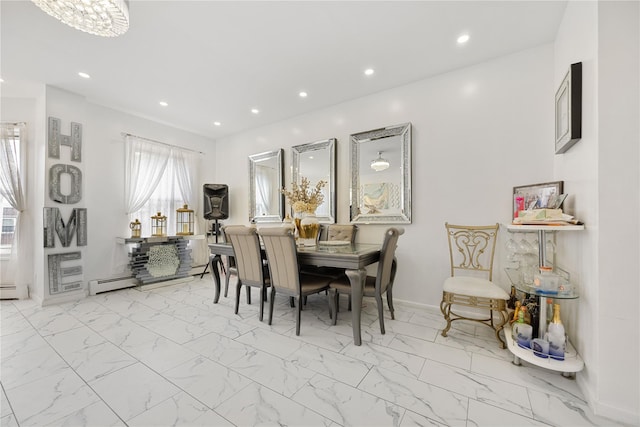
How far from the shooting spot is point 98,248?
146 inches

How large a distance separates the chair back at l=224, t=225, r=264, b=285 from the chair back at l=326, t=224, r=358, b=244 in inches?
48.2

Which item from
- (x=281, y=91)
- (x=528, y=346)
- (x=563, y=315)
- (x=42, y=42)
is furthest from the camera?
(x=281, y=91)

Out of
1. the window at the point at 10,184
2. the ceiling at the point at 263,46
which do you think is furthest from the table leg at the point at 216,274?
the window at the point at 10,184

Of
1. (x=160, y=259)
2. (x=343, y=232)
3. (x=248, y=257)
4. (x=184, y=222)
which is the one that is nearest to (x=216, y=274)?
(x=248, y=257)

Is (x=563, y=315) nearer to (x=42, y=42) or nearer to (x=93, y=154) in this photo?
(x=42, y=42)

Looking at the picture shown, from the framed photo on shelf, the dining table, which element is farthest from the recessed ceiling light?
the dining table

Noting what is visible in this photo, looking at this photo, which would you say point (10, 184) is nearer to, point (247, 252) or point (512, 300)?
point (247, 252)

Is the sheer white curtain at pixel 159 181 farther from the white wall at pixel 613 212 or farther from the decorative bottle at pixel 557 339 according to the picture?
the white wall at pixel 613 212

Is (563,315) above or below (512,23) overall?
below

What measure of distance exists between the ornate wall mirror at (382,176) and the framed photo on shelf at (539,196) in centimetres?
105

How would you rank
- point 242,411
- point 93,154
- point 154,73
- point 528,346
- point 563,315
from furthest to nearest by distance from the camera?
point 93,154, point 154,73, point 563,315, point 528,346, point 242,411

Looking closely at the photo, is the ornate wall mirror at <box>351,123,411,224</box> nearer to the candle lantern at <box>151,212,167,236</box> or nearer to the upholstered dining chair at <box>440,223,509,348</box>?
the upholstered dining chair at <box>440,223,509,348</box>

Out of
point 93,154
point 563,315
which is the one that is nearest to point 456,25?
point 563,315

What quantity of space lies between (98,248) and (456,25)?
527cm
